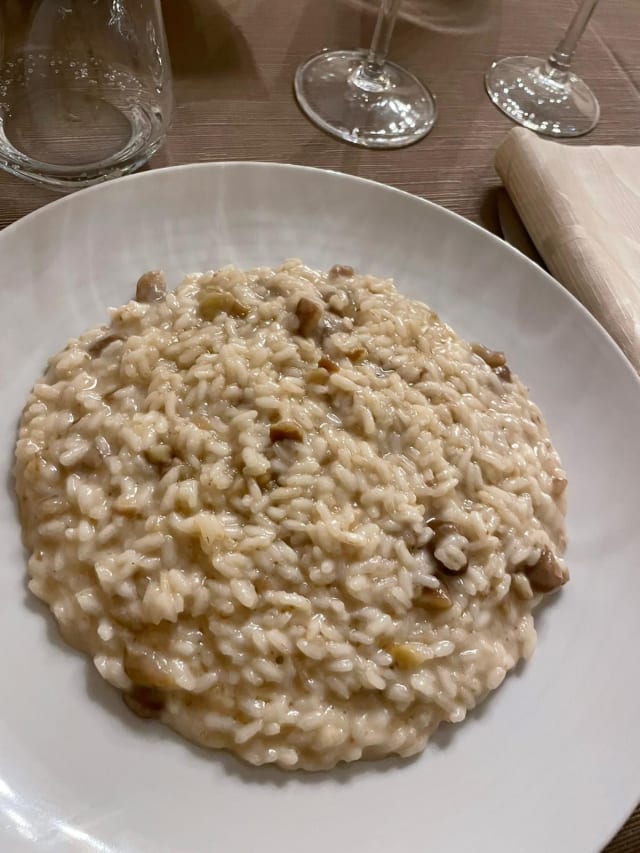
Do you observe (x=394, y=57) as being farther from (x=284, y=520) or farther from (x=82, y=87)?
(x=284, y=520)

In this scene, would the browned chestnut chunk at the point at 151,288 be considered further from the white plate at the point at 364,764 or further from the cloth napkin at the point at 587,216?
the cloth napkin at the point at 587,216

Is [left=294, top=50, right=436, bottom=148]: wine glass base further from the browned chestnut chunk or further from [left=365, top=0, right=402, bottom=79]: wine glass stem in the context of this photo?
the browned chestnut chunk

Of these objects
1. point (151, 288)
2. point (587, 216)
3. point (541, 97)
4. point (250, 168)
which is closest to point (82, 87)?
point (250, 168)

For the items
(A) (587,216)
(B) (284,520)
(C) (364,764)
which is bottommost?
(C) (364,764)

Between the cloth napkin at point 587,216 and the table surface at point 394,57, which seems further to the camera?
the table surface at point 394,57

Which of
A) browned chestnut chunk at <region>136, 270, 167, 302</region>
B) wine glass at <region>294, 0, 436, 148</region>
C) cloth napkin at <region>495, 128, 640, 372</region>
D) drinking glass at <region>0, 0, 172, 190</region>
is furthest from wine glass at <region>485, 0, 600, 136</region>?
browned chestnut chunk at <region>136, 270, 167, 302</region>

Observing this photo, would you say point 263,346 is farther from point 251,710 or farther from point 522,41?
point 522,41

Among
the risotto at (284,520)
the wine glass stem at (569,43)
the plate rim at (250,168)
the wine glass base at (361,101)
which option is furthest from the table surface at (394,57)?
the risotto at (284,520)

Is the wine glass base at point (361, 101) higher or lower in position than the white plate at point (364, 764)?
higher
